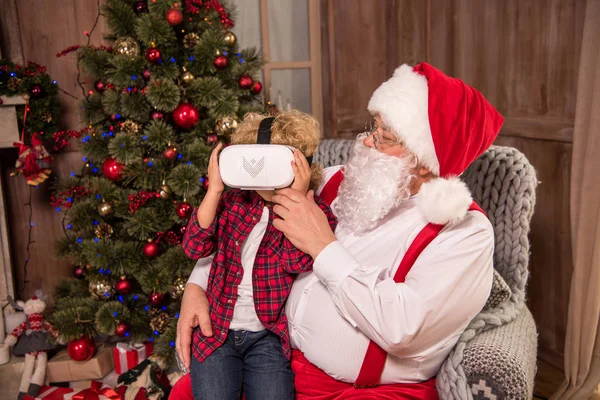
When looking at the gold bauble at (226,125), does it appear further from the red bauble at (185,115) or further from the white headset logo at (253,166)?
the white headset logo at (253,166)

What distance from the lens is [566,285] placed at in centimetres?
241

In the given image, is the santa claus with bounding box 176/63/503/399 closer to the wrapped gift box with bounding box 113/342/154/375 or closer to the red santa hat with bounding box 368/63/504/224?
the red santa hat with bounding box 368/63/504/224

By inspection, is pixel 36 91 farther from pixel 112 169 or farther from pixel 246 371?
pixel 246 371

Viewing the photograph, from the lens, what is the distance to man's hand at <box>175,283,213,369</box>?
1.49 m

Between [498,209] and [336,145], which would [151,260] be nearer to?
[336,145]

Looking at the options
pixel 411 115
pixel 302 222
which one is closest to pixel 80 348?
pixel 302 222

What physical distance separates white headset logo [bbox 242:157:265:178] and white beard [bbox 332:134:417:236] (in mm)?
280

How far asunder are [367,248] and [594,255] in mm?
1066

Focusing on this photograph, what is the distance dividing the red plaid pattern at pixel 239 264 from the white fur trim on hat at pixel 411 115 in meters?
0.29

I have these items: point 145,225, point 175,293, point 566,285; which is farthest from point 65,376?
point 566,285

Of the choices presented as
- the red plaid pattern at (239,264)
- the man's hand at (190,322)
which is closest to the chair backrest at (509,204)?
the red plaid pattern at (239,264)

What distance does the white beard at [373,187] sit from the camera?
1418 millimetres

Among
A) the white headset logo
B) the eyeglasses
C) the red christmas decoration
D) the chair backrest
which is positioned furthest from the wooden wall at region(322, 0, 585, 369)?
the red christmas decoration

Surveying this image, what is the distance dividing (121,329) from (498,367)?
1769mm
